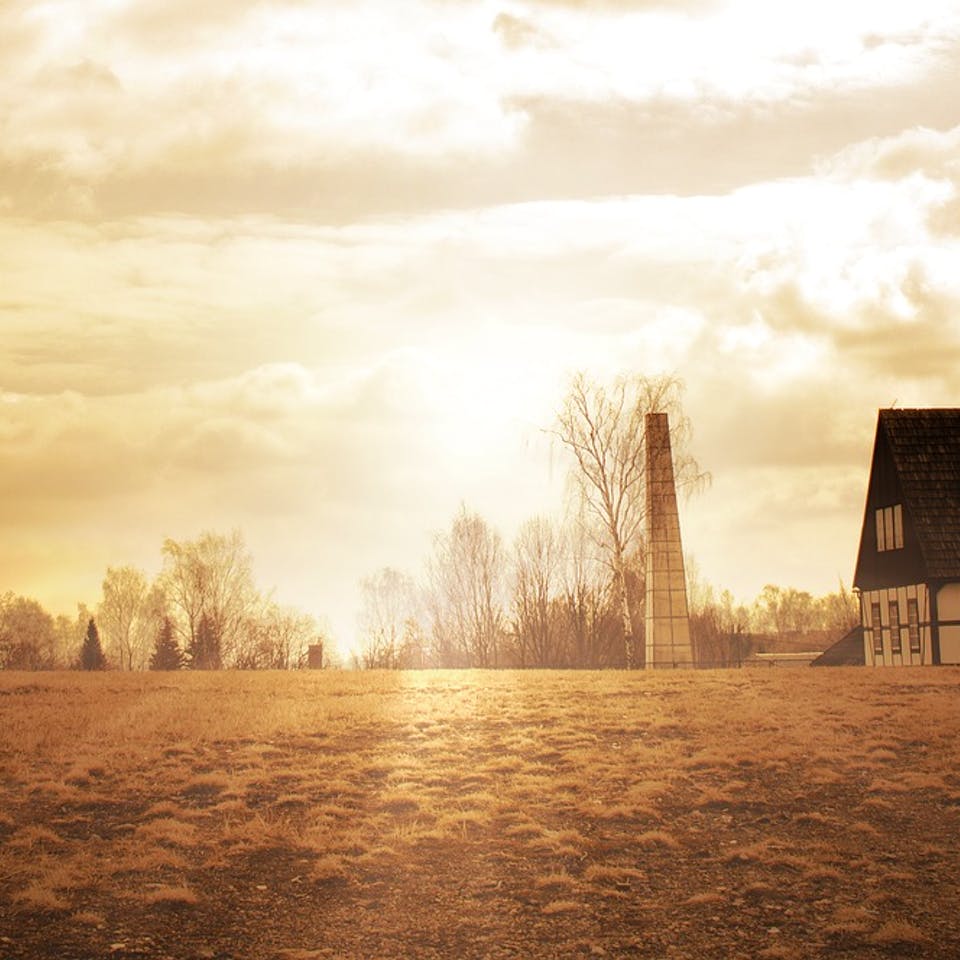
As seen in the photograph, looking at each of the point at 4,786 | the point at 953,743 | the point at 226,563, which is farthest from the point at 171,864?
the point at 226,563

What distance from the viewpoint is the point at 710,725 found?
952 inches

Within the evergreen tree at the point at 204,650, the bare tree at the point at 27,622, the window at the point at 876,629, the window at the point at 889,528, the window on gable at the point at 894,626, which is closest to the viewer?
the window at the point at 889,528

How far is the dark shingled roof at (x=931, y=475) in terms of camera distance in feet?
131

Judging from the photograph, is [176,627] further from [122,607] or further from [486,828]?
[486,828]

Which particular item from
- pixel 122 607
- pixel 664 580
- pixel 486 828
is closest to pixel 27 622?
pixel 122 607

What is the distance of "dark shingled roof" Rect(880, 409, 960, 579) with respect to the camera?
39.8 meters

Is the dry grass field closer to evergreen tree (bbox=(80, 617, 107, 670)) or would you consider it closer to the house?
the house

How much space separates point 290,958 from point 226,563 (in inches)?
2836

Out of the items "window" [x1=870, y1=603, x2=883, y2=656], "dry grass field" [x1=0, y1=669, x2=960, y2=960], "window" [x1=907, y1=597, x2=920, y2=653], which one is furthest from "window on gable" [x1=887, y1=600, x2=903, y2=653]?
"dry grass field" [x1=0, y1=669, x2=960, y2=960]

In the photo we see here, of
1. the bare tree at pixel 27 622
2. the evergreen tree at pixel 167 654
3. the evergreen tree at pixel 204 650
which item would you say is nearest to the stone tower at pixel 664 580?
the evergreen tree at pixel 204 650

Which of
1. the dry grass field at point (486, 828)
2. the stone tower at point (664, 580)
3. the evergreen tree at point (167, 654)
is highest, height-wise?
the stone tower at point (664, 580)

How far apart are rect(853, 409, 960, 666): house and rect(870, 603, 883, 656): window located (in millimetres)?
37

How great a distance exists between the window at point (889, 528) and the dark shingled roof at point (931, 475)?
117 cm

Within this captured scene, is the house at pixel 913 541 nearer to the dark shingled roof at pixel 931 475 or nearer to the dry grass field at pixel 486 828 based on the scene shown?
the dark shingled roof at pixel 931 475
